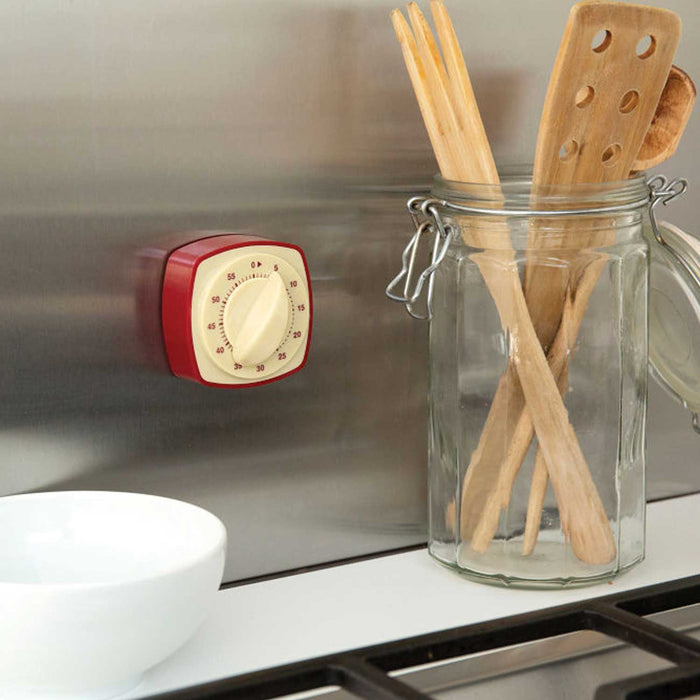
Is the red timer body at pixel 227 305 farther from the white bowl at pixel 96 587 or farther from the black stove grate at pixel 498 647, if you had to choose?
the black stove grate at pixel 498 647

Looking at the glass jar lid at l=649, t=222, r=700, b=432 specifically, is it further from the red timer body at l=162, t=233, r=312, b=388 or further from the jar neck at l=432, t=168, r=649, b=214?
the red timer body at l=162, t=233, r=312, b=388

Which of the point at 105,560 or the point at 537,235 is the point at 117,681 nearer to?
the point at 105,560

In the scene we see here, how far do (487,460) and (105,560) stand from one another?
244mm

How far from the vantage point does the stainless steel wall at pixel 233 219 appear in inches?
24.2

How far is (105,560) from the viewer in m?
0.60

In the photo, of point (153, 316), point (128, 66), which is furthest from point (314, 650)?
point (128, 66)

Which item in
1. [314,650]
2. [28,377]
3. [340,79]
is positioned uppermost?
[340,79]

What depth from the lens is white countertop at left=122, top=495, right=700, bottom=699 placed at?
578mm

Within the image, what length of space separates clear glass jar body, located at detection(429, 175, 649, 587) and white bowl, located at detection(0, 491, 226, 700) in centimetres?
20

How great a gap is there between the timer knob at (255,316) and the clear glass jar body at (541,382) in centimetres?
13

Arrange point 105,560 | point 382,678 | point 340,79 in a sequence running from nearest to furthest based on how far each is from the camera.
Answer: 1. point 382,678
2. point 105,560
3. point 340,79

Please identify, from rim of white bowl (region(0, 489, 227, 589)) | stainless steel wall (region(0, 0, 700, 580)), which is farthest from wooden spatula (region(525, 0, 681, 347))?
rim of white bowl (region(0, 489, 227, 589))

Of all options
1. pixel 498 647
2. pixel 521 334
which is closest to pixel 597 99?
pixel 521 334

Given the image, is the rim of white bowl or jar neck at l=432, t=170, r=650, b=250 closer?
the rim of white bowl
